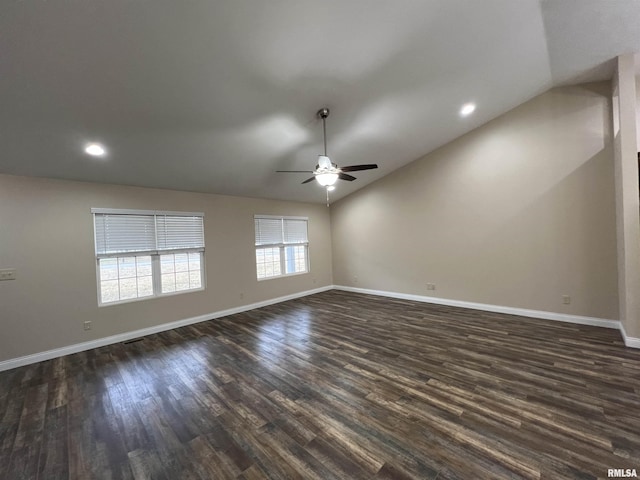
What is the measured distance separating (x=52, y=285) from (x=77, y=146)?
6.60ft

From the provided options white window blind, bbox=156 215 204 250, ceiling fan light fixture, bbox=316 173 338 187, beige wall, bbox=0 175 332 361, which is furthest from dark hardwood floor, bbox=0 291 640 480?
ceiling fan light fixture, bbox=316 173 338 187

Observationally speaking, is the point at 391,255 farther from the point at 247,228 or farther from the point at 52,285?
the point at 52,285

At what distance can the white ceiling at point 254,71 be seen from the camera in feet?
6.79

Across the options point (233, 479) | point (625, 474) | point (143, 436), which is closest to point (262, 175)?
point (143, 436)

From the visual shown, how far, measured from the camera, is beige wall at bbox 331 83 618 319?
3906mm

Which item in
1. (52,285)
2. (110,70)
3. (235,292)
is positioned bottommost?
(235,292)

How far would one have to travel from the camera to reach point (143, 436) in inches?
80.4

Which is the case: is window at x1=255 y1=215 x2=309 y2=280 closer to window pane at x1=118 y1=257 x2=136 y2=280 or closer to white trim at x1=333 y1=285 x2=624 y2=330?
white trim at x1=333 y1=285 x2=624 y2=330

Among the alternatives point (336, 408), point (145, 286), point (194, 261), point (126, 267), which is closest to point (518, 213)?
point (336, 408)

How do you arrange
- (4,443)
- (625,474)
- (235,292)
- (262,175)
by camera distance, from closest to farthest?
(625,474)
(4,443)
(262,175)
(235,292)

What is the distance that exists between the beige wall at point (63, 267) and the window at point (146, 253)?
13 cm

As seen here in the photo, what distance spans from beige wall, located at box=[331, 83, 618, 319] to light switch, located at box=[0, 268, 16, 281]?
631cm

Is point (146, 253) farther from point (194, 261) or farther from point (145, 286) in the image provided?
point (194, 261)

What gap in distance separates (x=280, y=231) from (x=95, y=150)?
380 cm
